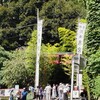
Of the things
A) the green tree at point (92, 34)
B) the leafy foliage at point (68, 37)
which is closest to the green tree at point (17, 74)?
the leafy foliage at point (68, 37)

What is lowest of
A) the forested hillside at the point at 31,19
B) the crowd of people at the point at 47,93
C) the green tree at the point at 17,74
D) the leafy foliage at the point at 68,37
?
the crowd of people at the point at 47,93

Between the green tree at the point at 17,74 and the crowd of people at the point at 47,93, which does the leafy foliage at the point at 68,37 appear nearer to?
the green tree at the point at 17,74

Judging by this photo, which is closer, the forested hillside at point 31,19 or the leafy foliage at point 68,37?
the leafy foliage at point 68,37

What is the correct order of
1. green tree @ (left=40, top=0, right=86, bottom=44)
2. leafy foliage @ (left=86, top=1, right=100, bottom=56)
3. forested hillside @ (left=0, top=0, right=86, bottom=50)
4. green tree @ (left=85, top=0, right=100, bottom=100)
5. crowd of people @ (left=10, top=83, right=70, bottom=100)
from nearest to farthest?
green tree @ (left=85, top=0, right=100, bottom=100) → leafy foliage @ (left=86, top=1, right=100, bottom=56) → crowd of people @ (left=10, top=83, right=70, bottom=100) → green tree @ (left=40, top=0, right=86, bottom=44) → forested hillside @ (left=0, top=0, right=86, bottom=50)

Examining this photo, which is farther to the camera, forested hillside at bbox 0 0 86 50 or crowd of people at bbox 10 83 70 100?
forested hillside at bbox 0 0 86 50

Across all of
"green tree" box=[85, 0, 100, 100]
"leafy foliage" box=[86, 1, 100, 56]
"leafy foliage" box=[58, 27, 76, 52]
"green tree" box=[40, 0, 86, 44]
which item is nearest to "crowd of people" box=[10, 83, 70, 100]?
"green tree" box=[85, 0, 100, 100]

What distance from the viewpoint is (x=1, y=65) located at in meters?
51.1

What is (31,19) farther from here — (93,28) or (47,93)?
(93,28)

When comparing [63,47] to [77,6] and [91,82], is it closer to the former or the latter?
[77,6]

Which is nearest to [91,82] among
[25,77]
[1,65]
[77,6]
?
[25,77]

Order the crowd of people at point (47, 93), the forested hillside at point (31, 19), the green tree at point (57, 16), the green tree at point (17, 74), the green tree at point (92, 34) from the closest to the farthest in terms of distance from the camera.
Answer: the green tree at point (92, 34), the crowd of people at point (47, 93), the green tree at point (17, 74), the green tree at point (57, 16), the forested hillside at point (31, 19)

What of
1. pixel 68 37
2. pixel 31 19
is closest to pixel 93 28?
pixel 68 37

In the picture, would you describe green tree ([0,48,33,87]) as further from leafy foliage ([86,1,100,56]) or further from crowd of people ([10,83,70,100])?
leafy foliage ([86,1,100,56])

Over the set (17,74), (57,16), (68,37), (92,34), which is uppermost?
(57,16)
